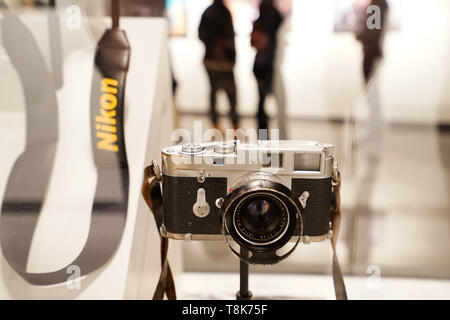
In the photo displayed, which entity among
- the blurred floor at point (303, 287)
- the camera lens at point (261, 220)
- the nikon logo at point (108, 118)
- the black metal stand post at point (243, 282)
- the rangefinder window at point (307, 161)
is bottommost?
the blurred floor at point (303, 287)

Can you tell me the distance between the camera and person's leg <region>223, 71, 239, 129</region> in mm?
806

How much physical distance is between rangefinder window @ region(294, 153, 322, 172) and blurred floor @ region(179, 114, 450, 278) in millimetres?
286

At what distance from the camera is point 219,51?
78 cm

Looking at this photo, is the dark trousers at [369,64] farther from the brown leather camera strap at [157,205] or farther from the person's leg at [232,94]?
the brown leather camera strap at [157,205]

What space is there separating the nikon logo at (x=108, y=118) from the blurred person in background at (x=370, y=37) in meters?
0.46

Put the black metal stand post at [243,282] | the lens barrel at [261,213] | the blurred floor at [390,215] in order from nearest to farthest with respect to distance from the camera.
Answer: the lens barrel at [261,213], the black metal stand post at [243,282], the blurred floor at [390,215]

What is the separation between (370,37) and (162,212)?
520 millimetres

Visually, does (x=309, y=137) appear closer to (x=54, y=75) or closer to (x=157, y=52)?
(x=157, y=52)

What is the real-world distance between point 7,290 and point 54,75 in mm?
377

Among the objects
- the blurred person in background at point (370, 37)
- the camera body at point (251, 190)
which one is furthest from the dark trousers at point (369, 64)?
the camera body at point (251, 190)

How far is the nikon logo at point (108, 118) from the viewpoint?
26.1 inches

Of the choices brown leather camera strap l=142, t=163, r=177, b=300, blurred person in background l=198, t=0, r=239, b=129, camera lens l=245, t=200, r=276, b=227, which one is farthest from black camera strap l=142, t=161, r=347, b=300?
blurred person in background l=198, t=0, r=239, b=129

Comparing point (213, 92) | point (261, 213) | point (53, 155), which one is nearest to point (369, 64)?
point (213, 92)

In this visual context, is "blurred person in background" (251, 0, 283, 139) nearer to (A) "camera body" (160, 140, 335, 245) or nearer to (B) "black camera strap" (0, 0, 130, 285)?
(A) "camera body" (160, 140, 335, 245)
